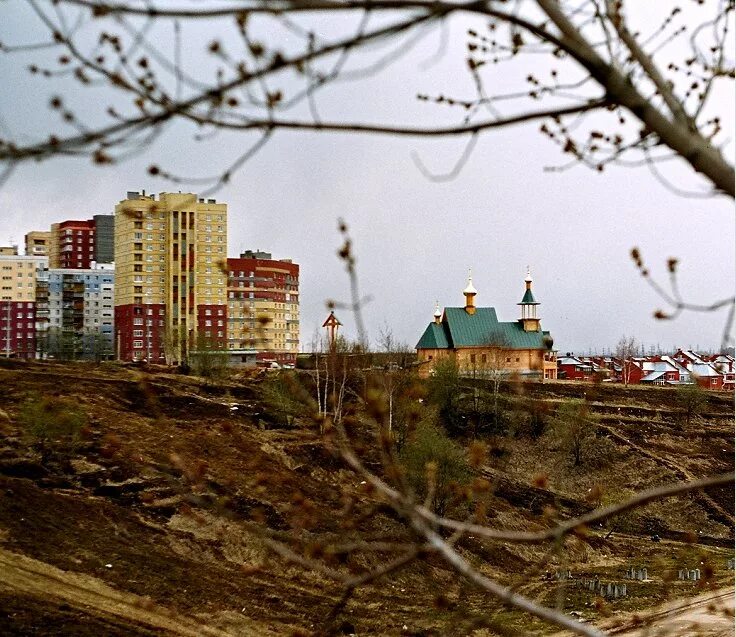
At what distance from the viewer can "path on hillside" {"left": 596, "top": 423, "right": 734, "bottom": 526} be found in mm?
21844

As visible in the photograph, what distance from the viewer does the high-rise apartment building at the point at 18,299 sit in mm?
39875

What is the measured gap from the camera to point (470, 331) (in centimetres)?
3369


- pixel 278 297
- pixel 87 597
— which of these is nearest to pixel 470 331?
pixel 278 297

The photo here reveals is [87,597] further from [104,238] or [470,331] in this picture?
[104,238]

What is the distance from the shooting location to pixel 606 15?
2.01 m

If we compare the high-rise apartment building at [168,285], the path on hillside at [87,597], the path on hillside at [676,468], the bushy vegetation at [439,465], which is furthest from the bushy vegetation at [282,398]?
the high-rise apartment building at [168,285]

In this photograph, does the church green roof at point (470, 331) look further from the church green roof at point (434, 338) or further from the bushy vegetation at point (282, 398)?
the bushy vegetation at point (282, 398)

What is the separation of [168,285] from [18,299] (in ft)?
30.2

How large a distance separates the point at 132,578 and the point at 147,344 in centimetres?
2630

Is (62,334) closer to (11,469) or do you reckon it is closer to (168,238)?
(168,238)

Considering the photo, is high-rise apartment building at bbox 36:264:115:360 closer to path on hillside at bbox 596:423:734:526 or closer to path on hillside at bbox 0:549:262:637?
path on hillside at bbox 596:423:734:526

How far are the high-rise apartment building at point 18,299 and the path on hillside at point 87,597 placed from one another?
30868 millimetres

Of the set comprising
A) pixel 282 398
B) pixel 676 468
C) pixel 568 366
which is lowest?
pixel 676 468

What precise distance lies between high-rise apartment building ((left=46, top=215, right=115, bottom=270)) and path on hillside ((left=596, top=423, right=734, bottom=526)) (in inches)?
1183
